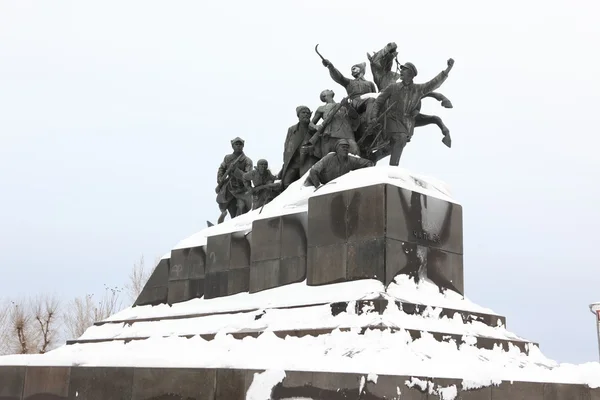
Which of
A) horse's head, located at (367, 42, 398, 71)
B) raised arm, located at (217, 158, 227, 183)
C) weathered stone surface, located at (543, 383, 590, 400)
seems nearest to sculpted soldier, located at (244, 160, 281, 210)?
raised arm, located at (217, 158, 227, 183)

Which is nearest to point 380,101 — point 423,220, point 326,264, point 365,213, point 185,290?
point 423,220

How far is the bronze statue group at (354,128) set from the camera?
11508 millimetres

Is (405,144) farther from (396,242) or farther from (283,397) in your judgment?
(283,397)

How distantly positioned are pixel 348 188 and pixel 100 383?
13.5 feet

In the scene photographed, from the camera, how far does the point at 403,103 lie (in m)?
12.1

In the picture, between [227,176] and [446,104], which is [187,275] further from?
[446,104]

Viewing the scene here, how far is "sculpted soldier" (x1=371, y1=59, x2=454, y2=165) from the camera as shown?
1180 cm

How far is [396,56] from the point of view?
14.6 m

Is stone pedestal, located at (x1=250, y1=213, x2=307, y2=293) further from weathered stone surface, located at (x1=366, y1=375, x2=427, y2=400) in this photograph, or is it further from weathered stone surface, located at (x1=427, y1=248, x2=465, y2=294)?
weathered stone surface, located at (x1=366, y1=375, x2=427, y2=400)

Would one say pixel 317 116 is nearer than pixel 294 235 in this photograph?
No

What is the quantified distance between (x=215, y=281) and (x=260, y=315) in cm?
261

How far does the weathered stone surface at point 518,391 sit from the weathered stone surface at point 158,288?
760 cm

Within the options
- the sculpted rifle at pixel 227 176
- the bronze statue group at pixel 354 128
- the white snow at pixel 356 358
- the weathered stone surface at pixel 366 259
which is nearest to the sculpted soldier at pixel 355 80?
the bronze statue group at pixel 354 128

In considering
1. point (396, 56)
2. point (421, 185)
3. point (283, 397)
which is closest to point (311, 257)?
point (421, 185)
